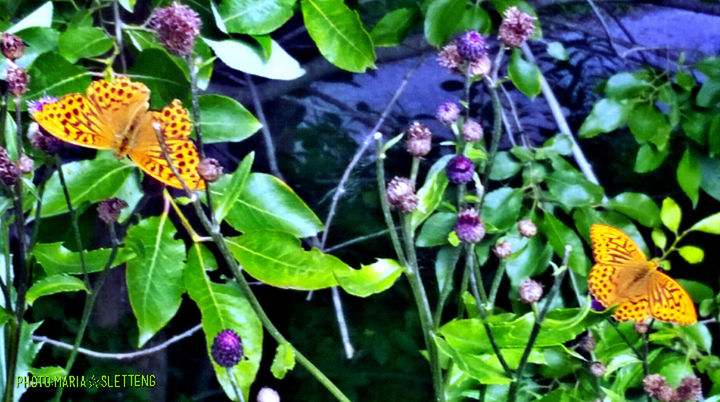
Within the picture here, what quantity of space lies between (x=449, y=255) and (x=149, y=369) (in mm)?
325

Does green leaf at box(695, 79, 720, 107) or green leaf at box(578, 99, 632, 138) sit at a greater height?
green leaf at box(695, 79, 720, 107)

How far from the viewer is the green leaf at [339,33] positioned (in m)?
0.54

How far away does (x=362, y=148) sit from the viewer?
0.67 meters

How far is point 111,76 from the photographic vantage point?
0.53 metres

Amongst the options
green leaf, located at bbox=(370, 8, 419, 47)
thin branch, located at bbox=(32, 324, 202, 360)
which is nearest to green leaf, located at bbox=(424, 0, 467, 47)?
green leaf, located at bbox=(370, 8, 419, 47)

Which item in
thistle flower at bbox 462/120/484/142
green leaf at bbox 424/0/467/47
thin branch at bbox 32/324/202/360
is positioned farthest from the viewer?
thin branch at bbox 32/324/202/360

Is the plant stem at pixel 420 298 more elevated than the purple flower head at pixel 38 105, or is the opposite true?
the purple flower head at pixel 38 105

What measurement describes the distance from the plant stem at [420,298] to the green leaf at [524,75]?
0.21 m

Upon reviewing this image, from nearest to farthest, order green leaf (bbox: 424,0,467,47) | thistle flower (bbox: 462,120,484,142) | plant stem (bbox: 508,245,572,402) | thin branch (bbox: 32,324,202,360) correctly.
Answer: plant stem (bbox: 508,245,572,402)
thistle flower (bbox: 462,120,484,142)
green leaf (bbox: 424,0,467,47)
thin branch (bbox: 32,324,202,360)

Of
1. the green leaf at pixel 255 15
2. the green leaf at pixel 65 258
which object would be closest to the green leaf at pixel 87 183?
the green leaf at pixel 65 258

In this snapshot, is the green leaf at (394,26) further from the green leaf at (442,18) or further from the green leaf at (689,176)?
the green leaf at (689,176)

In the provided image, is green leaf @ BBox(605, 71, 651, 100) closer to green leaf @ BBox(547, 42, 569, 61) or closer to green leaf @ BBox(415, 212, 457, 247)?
green leaf @ BBox(547, 42, 569, 61)

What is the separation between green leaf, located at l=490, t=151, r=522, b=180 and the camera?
0.64 m

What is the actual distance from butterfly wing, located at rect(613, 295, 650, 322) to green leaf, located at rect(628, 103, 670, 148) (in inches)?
6.8
